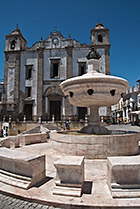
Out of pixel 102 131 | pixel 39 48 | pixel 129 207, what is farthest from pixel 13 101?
pixel 129 207

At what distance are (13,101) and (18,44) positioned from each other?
10231 mm

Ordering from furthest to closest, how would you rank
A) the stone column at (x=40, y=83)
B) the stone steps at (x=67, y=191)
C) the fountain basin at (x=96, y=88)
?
the stone column at (x=40, y=83), the fountain basin at (x=96, y=88), the stone steps at (x=67, y=191)

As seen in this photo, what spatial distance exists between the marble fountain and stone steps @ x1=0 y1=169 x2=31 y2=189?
232cm

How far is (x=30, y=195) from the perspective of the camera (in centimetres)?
282

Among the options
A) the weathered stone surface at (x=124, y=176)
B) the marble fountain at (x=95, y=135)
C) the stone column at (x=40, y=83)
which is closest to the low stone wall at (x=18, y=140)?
the marble fountain at (x=95, y=135)

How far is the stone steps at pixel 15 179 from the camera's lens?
3090 millimetres

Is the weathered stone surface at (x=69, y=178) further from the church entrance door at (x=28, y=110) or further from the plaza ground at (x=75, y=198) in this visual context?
the church entrance door at (x=28, y=110)

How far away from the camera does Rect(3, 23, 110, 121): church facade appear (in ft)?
86.5

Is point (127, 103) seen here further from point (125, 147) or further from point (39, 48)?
point (125, 147)

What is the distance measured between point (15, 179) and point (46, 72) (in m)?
25.1

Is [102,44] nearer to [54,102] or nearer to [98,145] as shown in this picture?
[54,102]

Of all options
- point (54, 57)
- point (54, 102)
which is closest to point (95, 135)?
point (54, 102)

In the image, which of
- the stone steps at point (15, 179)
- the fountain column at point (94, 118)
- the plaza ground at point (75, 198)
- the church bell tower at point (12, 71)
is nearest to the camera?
the plaza ground at point (75, 198)

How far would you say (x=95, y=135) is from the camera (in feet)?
18.5
